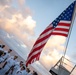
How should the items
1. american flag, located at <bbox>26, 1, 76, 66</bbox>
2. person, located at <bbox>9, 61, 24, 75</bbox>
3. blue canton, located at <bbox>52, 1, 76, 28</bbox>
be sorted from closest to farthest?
1. american flag, located at <bbox>26, 1, 76, 66</bbox>
2. blue canton, located at <bbox>52, 1, 76, 28</bbox>
3. person, located at <bbox>9, 61, 24, 75</bbox>

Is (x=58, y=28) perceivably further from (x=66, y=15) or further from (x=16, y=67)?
(x=16, y=67)

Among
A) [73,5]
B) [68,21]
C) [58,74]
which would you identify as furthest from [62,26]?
[58,74]

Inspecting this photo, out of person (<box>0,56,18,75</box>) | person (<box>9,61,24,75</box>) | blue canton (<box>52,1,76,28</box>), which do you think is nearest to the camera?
blue canton (<box>52,1,76,28</box>)

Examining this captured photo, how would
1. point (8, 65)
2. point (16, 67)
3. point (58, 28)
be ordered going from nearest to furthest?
point (58, 28)
point (8, 65)
point (16, 67)

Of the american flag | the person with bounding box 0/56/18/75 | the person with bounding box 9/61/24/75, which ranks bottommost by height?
the person with bounding box 9/61/24/75

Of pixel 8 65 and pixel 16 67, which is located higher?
pixel 8 65

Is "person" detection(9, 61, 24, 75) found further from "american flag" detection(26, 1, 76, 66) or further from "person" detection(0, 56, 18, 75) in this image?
"american flag" detection(26, 1, 76, 66)

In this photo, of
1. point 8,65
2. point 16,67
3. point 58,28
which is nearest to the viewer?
point 58,28

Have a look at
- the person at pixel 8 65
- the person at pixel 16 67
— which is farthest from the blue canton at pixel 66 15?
the person at pixel 16 67

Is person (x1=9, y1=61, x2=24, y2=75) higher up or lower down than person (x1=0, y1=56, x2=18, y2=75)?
lower down

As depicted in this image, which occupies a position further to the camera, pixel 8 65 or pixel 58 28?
pixel 8 65

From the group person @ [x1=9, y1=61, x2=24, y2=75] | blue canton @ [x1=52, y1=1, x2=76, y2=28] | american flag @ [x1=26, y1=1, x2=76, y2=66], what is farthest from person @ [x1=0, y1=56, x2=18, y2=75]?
blue canton @ [x1=52, y1=1, x2=76, y2=28]

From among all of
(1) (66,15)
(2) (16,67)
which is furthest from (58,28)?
(2) (16,67)

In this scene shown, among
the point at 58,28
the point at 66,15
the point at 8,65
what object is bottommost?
the point at 8,65
